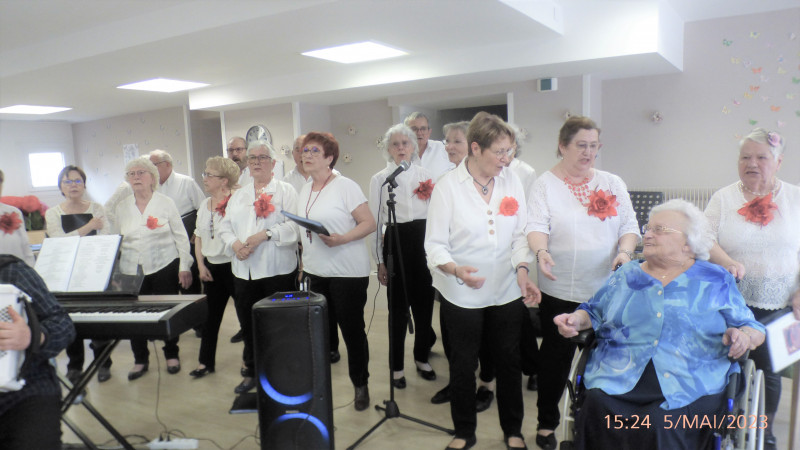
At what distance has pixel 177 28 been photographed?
4027mm

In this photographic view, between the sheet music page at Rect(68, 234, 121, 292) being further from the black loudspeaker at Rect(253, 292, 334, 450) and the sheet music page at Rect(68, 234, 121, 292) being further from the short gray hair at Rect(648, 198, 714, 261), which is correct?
the short gray hair at Rect(648, 198, 714, 261)

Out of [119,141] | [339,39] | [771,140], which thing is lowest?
[771,140]

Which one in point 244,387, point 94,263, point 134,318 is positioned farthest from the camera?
point 244,387

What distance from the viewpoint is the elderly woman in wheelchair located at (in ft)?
6.07

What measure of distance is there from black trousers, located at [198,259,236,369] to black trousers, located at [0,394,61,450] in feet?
5.60

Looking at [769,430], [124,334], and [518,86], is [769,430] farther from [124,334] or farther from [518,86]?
[518,86]

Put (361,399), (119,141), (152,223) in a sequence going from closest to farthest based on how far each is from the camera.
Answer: (361,399) < (152,223) < (119,141)

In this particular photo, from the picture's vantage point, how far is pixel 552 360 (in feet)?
8.22

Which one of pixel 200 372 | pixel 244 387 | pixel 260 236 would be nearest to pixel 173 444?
pixel 244 387

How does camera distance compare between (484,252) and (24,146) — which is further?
(24,146)

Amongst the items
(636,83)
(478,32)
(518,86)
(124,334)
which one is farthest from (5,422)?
(636,83)

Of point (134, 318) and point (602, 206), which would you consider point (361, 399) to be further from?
point (602, 206)

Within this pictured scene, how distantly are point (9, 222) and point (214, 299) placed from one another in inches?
58.7

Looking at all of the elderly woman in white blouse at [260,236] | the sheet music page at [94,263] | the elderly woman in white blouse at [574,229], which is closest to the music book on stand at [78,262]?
the sheet music page at [94,263]
